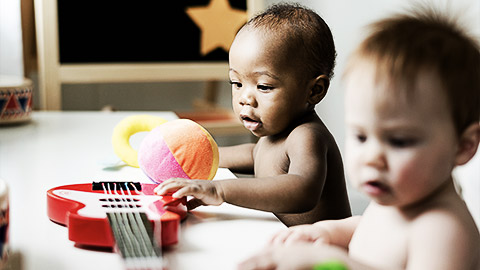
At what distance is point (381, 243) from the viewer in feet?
1.71

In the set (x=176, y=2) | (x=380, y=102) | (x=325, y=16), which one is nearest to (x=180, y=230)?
(x=380, y=102)

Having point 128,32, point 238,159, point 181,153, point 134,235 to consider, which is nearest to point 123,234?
point 134,235

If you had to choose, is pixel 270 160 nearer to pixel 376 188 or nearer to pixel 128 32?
pixel 376 188

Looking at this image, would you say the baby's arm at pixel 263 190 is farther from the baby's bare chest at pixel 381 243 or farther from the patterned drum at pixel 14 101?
the patterned drum at pixel 14 101

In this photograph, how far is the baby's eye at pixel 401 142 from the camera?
45cm

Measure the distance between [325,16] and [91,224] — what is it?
1870 mm

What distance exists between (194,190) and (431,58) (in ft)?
0.99

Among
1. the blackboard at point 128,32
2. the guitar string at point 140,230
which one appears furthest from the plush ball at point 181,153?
the blackboard at point 128,32

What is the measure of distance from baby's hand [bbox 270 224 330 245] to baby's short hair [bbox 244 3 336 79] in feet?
0.88

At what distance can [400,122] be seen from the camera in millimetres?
439

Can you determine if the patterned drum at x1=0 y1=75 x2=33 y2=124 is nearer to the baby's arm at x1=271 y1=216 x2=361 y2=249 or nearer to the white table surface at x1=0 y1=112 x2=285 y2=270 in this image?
the white table surface at x1=0 y1=112 x2=285 y2=270

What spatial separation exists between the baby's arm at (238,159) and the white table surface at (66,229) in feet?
0.25

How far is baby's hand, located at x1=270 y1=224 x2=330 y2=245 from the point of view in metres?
0.55

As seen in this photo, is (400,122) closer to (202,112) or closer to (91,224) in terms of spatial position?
(91,224)
